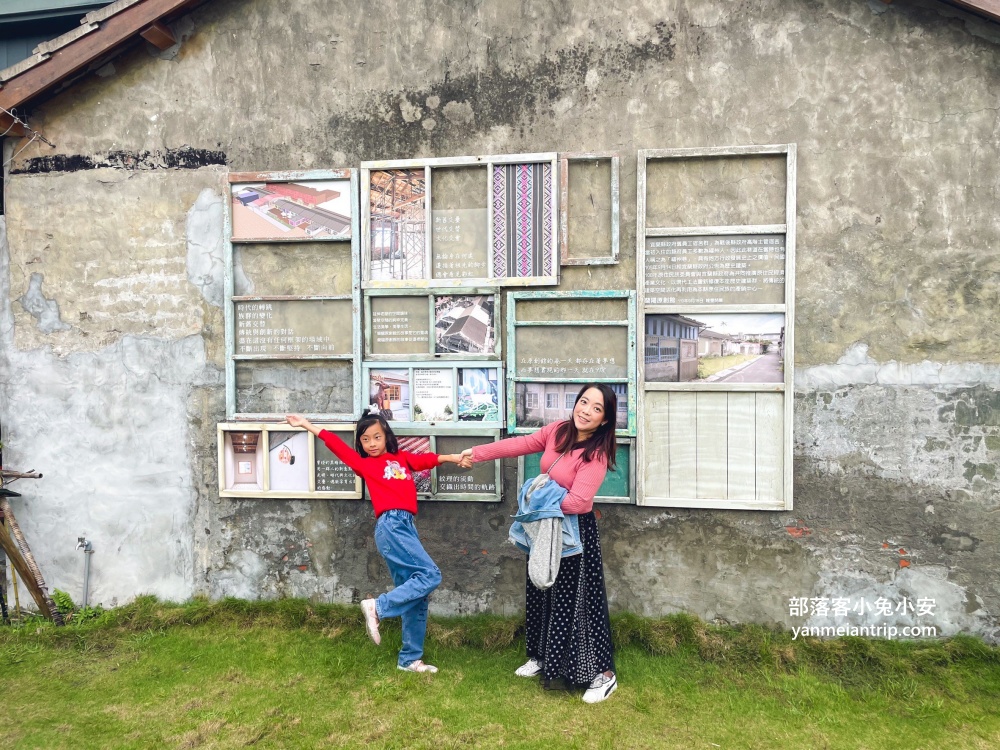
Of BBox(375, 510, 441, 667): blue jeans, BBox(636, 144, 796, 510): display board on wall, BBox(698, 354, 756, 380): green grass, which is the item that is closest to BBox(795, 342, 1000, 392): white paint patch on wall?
BBox(636, 144, 796, 510): display board on wall

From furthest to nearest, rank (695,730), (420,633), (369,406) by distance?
(369,406), (420,633), (695,730)

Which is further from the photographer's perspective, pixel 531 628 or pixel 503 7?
pixel 503 7

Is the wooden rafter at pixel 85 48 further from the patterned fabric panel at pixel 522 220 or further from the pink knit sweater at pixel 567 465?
the pink knit sweater at pixel 567 465

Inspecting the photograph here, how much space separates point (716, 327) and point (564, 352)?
3.43ft

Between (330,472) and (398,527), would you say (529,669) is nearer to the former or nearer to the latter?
(398,527)

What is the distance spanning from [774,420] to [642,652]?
179 centimetres

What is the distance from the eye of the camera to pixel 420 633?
12.8 ft

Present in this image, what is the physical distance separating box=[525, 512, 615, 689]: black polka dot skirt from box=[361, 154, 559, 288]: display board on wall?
185 cm

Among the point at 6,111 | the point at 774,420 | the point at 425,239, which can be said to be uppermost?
the point at 6,111

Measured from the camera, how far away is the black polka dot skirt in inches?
142

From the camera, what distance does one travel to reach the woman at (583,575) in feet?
11.7

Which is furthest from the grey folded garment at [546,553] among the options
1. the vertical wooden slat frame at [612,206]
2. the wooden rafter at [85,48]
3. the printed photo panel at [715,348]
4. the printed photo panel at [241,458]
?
the wooden rafter at [85,48]

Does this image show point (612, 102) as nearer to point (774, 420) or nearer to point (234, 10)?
point (774, 420)

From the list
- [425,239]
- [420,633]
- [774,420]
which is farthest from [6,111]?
[774,420]
